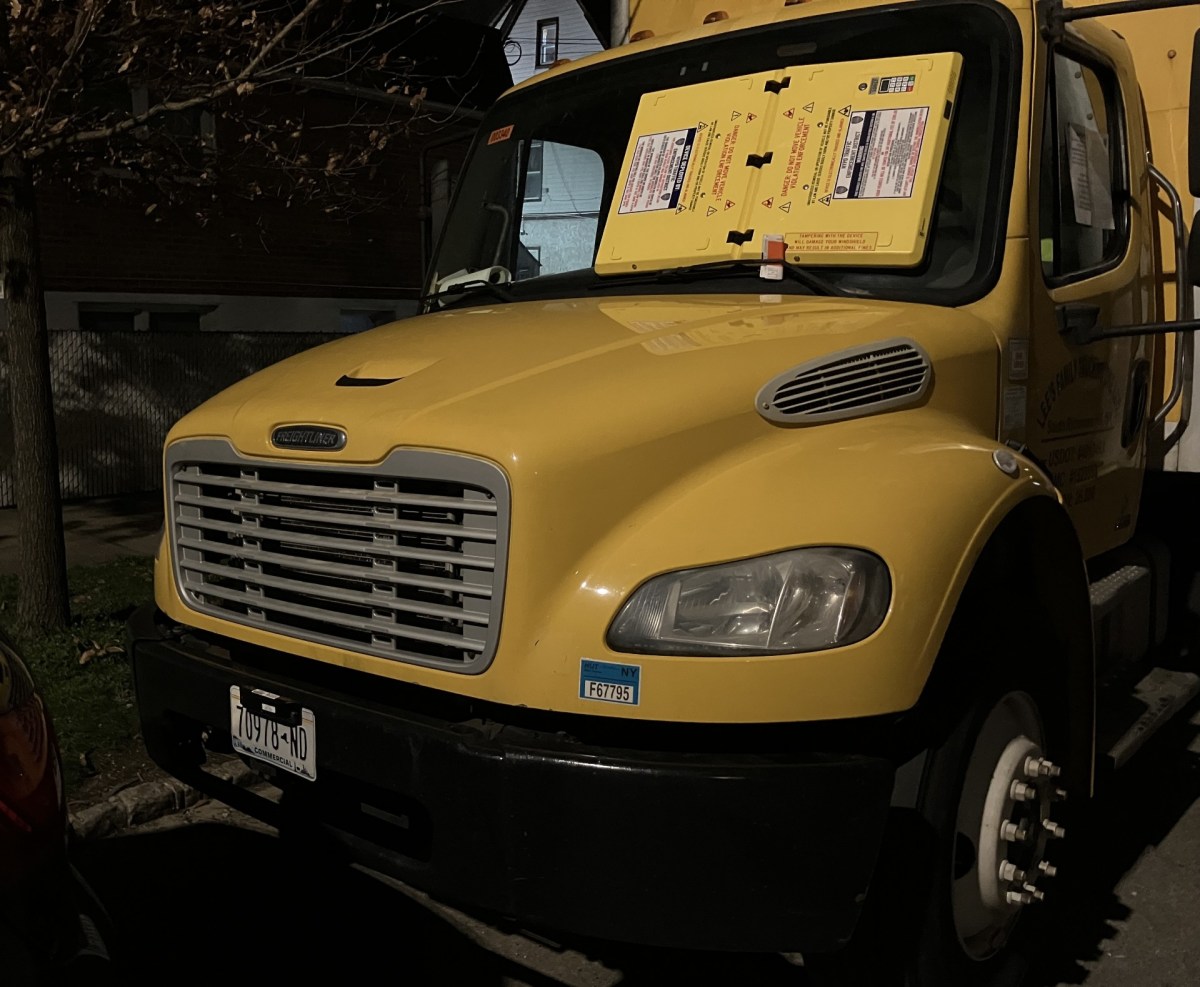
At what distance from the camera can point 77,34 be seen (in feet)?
17.2

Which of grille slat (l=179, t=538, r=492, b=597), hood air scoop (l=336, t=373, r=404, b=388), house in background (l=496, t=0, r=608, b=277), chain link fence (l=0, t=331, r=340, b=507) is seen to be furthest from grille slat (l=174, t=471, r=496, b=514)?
chain link fence (l=0, t=331, r=340, b=507)

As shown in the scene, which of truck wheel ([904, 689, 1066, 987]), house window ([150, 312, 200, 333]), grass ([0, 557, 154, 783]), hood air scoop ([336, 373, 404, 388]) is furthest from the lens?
house window ([150, 312, 200, 333])

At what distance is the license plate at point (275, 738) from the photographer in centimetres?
284

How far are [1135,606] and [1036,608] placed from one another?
149 centimetres

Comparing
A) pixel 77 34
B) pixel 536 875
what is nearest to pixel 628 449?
pixel 536 875

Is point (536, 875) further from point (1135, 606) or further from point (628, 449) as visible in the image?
point (1135, 606)

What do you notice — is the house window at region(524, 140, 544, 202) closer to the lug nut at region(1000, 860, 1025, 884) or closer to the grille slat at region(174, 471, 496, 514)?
the grille slat at region(174, 471, 496, 514)

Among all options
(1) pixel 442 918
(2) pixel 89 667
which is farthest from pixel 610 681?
(2) pixel 89 667

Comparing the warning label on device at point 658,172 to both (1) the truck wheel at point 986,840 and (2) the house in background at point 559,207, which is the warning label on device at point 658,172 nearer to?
(2) the house in background at point 559,207

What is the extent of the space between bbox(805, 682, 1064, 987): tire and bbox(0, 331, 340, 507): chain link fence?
390 inches

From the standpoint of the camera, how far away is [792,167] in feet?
12.2

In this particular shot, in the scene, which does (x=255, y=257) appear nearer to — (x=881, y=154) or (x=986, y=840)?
(x=881, y=154)

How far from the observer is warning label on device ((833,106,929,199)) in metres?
3.50

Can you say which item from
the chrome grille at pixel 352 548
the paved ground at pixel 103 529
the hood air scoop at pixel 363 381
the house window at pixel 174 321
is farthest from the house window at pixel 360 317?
the hood air scoop at pixel 363 381
